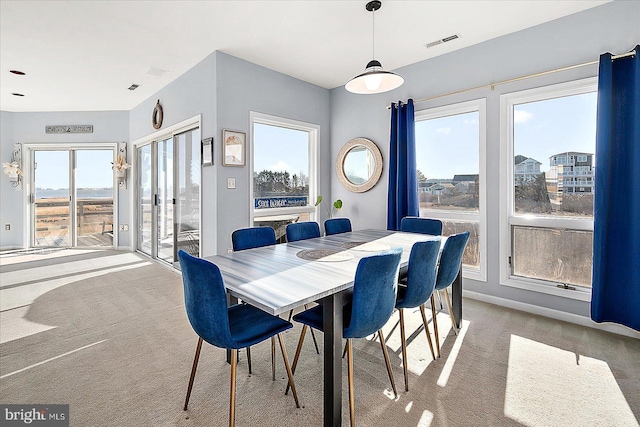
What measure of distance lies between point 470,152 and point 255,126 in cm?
273

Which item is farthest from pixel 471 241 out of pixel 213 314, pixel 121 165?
pixel 121 165

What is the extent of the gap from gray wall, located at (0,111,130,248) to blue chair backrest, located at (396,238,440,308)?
6.45m

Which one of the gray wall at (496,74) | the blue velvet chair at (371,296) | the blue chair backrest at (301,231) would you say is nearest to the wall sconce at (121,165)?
the gray wall at (496,74)

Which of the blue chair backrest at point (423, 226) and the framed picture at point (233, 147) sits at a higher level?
the framed picture at point (233, 147)

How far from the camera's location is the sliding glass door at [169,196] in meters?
4.35

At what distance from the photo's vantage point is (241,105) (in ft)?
12.7

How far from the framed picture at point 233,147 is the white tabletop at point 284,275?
168 centimetres

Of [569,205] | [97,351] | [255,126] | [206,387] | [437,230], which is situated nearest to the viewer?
[206,387]

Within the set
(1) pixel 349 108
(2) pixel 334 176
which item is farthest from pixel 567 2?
(2) pixel 334 176

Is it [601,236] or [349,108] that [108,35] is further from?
[601,236]

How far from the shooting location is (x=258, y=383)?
6.51ft

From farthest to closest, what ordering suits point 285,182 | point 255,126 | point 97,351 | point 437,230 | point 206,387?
point 285,182 < point 255,126 < point 437,230 < point 97,351 < point 206,387

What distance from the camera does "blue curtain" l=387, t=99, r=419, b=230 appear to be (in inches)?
152

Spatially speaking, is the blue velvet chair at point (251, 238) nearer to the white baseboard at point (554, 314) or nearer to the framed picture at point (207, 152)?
the framed picture at point (207, 152)
